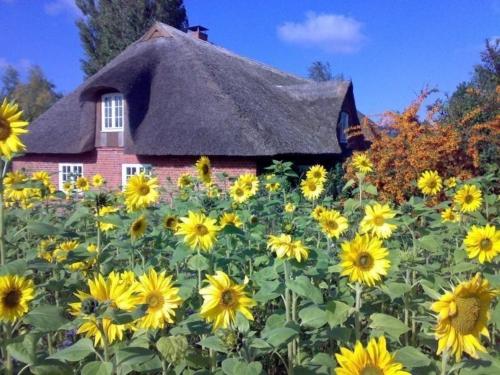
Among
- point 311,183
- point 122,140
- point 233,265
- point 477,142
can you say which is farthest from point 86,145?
point 233,265

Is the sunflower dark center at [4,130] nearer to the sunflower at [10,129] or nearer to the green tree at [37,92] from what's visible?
the sunflower at [10,129]

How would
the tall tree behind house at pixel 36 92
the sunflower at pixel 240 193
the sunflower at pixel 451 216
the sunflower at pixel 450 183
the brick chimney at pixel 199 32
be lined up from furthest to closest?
the tall tree behind house at pixel 36 92
the brick chimney at pixel 199 32
the sunflower at pixel 450 183
the sunflower at pixel 240 193
the sunflower at pixel 451 216

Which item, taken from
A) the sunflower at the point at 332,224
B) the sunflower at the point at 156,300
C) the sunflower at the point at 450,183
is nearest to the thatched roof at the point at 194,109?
the sunflower at the point at 450,183

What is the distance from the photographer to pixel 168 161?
13.1 metres

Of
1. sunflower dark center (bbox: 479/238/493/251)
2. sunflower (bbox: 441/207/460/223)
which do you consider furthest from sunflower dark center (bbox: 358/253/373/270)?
sunflower (bbox: 441/207/460/223)

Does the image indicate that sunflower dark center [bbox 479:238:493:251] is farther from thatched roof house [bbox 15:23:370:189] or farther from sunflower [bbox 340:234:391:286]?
thatched roof house [bbox 15:23:370:189]

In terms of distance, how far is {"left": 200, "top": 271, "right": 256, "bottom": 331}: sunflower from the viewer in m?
1.54

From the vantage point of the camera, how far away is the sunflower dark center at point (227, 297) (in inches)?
60.9

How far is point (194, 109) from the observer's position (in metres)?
13.2

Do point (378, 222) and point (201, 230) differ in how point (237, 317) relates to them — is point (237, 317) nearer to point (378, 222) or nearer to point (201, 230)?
point (201, 230)

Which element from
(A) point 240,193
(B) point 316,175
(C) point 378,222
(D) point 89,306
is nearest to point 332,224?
(C) point 378,222

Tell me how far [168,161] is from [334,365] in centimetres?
1173

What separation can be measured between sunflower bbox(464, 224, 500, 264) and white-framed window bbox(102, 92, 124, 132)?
1322 cm

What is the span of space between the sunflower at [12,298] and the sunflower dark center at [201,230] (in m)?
0.71
